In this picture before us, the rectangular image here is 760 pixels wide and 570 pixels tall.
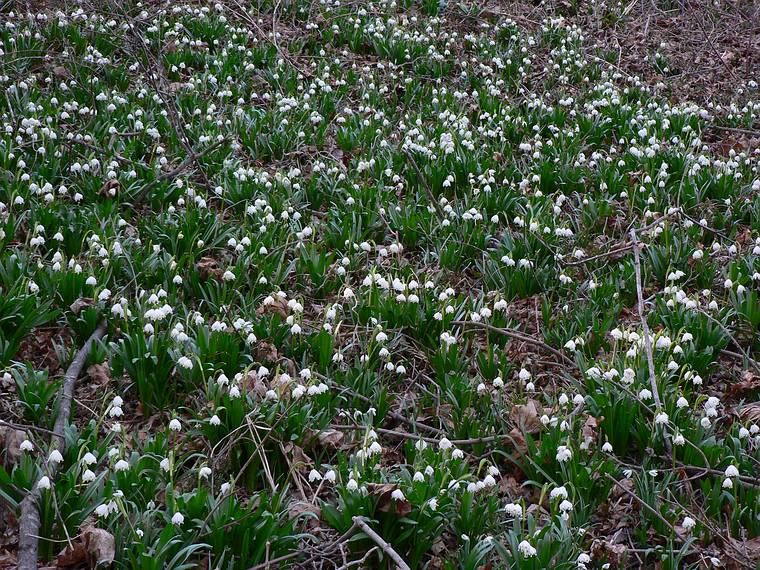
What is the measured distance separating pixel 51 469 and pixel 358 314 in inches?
70.1

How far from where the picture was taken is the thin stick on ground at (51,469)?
247cm

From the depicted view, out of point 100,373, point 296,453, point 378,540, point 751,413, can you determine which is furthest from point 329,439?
point 751,413

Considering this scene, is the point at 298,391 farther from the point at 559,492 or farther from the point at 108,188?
the point at 108,188

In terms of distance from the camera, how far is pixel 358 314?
13.5ft

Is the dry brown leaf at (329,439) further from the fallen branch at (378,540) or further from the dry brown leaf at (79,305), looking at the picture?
the dry brown leaf at (79,305)

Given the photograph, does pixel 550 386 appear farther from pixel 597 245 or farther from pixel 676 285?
pixel 597 245

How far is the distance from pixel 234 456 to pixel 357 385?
0.71 m

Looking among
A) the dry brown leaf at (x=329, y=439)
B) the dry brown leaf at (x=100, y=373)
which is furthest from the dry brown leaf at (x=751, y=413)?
the dry brown leaf at (x=100, y=373)

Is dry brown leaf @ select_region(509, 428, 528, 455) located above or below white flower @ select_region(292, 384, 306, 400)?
below

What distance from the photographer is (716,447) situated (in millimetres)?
3152

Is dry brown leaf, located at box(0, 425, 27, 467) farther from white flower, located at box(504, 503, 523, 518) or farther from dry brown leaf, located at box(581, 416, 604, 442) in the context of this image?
dry brown leaf, located at box(581, 416, 604, 442)

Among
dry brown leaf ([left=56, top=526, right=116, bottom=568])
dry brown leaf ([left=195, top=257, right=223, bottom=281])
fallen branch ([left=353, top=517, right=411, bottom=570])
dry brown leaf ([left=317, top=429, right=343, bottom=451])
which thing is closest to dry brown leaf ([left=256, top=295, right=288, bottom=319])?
dry brown leaf ([left=195, top=257, right=223, bottom=281])

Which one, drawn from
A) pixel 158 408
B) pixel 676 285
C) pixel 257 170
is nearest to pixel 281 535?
pixel 158 408

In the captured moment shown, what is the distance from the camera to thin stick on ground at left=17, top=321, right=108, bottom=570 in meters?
2.47
